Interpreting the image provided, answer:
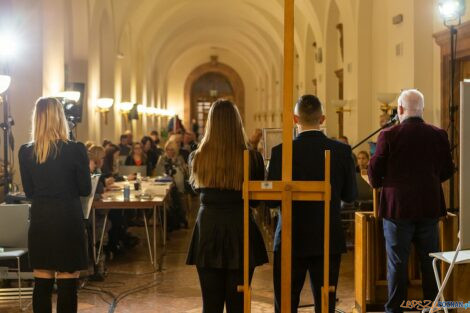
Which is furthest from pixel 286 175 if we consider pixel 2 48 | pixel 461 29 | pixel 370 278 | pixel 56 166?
pixel 461 29

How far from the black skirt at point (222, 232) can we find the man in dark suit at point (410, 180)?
122 cm

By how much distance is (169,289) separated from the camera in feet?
22.1

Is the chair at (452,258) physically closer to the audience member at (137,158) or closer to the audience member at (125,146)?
the audience member at (137,158)

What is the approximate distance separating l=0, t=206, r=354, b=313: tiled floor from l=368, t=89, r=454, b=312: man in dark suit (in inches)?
53.8

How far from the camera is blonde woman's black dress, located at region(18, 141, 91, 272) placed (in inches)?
172

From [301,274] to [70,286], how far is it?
1.60 metres

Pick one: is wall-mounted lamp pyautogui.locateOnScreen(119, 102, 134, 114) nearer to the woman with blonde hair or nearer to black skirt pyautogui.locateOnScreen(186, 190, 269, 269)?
the woman with blonde hair

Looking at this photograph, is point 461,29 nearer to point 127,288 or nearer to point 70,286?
point 127,288

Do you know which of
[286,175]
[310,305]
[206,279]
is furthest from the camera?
[310,305]

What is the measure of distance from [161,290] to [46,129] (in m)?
2.76

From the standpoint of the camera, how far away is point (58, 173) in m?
4.38

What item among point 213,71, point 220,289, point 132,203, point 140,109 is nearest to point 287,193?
point 220,289

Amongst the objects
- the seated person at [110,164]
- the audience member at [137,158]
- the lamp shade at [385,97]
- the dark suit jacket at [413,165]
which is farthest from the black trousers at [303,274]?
the audience member at [137,158]

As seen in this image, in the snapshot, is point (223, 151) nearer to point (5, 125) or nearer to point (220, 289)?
point (220, 289)
